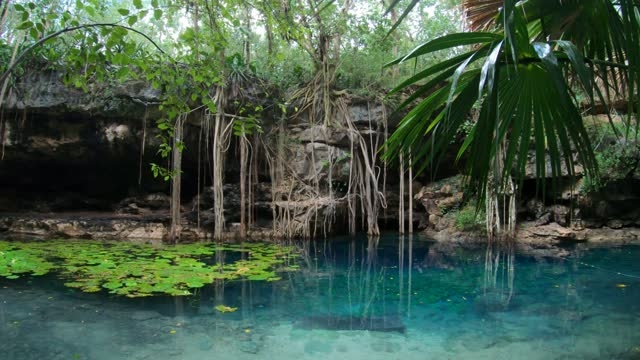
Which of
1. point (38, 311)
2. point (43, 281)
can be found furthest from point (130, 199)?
point (38, 311)

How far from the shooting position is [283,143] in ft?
29.0

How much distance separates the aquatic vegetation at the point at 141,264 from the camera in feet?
14.1

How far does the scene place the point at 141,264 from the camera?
523cm

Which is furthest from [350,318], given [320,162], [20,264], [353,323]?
[320,162]

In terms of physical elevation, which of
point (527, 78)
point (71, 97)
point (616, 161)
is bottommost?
point (527, 78)

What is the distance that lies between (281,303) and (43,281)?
2.29m

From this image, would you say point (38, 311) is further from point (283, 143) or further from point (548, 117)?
point (283, 143)

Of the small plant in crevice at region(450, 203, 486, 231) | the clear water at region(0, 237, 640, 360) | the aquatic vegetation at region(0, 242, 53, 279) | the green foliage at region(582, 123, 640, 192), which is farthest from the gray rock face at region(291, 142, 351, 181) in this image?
the aquatic vegetation at region(0, 242, 53, 279)

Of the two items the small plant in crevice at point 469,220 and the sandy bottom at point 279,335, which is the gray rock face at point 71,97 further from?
the small plant in crevice at point 469,220

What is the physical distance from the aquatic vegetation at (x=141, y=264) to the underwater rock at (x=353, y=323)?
3.92 feet

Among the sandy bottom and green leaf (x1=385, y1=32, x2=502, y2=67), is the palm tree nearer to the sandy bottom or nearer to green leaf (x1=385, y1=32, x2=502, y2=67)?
green leaf (x1=385, y1=32, x2=502, y2=67)

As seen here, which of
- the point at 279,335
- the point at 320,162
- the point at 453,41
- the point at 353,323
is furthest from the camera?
the point at 320,162

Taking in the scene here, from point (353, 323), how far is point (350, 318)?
128mm

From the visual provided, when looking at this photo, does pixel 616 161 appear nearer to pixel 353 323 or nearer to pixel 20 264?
pixel 353 323
